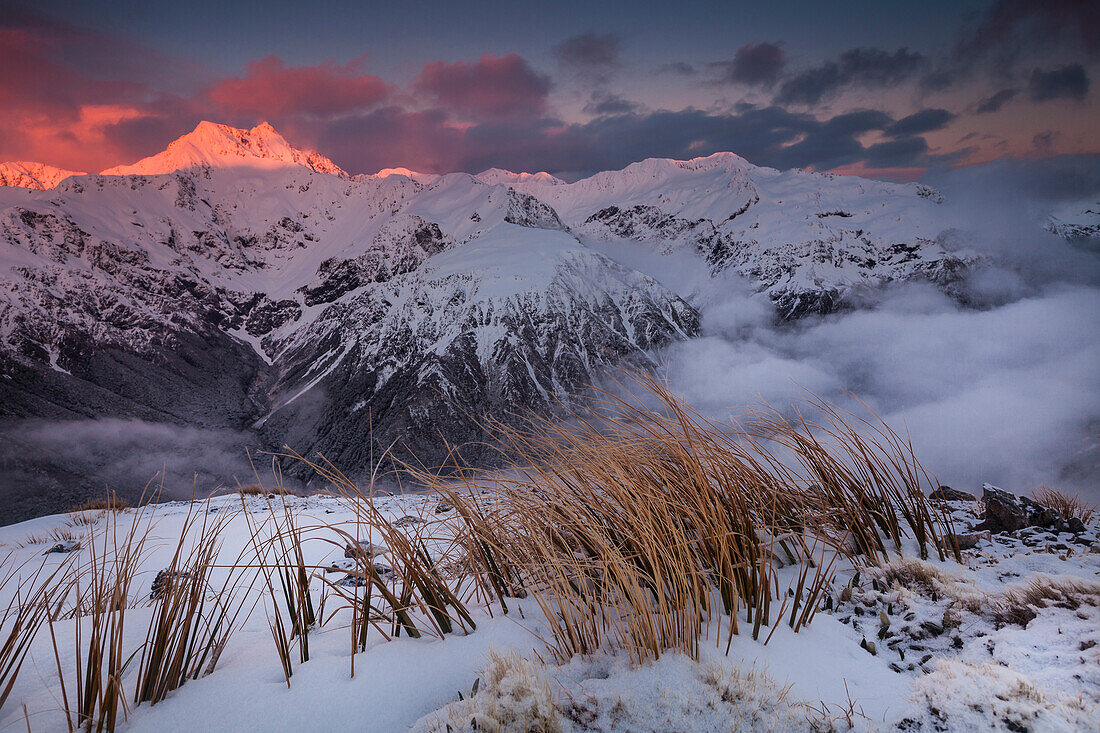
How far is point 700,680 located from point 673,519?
87cm

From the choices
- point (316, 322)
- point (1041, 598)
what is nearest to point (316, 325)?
point (316, 322)

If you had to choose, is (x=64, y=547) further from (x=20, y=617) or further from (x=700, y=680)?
(x=700, y=680)

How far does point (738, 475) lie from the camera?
2787 mm

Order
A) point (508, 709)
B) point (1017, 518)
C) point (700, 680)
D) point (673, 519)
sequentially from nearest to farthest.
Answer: point (508, 709), point (700, 680), point (673, 519), point (1017, 518)

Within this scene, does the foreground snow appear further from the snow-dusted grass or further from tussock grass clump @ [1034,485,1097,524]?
tussock grass clump @ [1034,485,1097,524]

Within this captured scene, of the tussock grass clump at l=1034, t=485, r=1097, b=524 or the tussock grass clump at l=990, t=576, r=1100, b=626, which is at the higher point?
the tussock grass clump at l=990, t=576, r=1100, b=626

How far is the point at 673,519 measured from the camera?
7.80 feet

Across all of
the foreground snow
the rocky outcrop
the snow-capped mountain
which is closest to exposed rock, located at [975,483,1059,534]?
the rocky outcrop

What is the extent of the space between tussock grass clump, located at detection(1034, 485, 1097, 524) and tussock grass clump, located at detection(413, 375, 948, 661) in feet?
4.34

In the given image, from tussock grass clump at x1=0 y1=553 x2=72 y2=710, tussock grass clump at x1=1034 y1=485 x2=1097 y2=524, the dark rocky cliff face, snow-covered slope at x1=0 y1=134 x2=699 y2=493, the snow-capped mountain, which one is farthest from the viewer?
the snow-capped mountain

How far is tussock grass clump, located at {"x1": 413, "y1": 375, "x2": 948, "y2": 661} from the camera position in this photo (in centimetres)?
184

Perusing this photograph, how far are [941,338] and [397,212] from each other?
20751 centimetres

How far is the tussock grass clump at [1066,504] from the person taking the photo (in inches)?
144

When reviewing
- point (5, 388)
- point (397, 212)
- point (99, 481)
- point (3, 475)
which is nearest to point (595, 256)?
point (397, 212)
